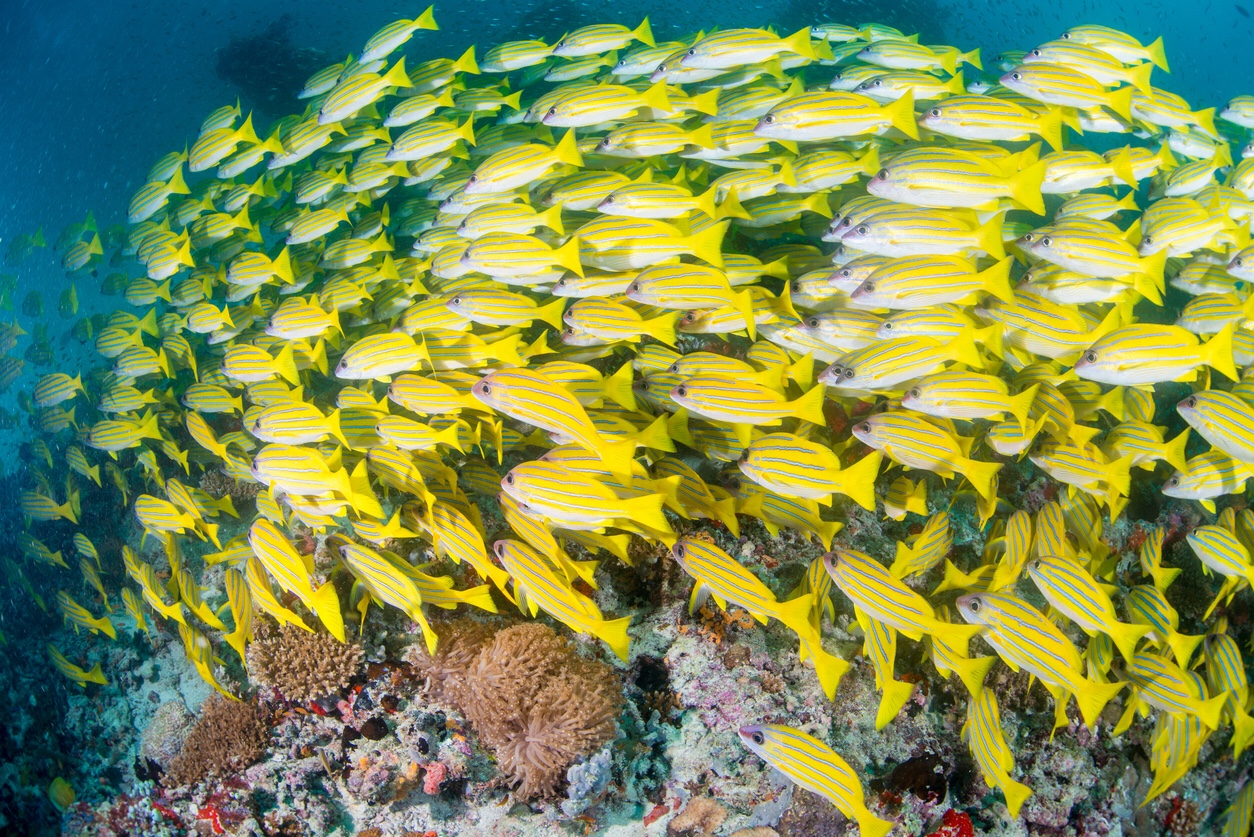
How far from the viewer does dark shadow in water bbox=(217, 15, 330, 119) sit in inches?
813

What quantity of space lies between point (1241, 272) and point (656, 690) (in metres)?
5.09

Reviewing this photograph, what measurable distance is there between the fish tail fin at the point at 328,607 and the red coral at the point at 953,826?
3885 mm

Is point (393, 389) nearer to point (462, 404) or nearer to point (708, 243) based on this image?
point (462, 404)

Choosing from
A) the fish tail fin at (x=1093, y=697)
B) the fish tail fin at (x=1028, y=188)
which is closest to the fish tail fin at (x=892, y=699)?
the fish tail fin at (x=1093, y=697)

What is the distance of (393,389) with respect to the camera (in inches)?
145

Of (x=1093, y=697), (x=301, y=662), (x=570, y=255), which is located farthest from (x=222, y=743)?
(x=1093, y=697)

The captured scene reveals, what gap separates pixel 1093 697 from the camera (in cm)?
301

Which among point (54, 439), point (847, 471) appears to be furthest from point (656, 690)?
point (54, 439)

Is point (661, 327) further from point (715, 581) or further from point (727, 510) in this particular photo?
point (715, 581)

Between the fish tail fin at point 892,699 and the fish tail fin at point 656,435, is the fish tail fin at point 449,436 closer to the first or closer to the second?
the fish tail fin at point 656,435

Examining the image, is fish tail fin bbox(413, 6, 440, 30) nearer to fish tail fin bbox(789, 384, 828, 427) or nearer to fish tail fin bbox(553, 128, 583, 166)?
fish tail fin bbox(553, 128, 583, 166)

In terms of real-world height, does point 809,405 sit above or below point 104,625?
above

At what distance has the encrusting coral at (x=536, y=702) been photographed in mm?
3336

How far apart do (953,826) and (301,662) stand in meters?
4.44
